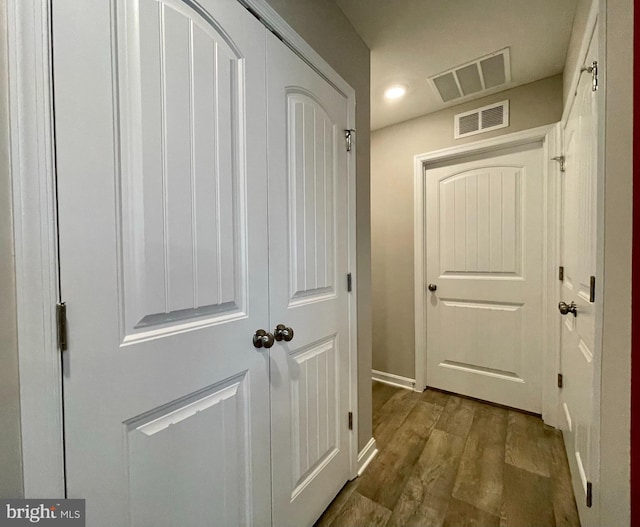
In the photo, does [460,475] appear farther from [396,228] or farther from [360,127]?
[360,127]

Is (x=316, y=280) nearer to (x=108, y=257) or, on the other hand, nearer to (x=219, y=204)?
(x=219, y=204)

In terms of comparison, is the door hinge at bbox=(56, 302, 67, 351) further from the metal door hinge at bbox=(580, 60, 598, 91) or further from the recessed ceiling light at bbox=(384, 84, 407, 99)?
the recessed ceiling light at bbox=(384, 84, 407, 99)

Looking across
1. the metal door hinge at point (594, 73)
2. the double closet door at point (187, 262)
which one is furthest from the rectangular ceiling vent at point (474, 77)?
the double closet door at point (187, 262)

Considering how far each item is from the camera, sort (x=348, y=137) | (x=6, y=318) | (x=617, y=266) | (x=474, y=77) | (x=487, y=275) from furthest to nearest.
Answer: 1. (x=487, y=275)
2. (x=474, y=77)
3. (x=348, y=137)
4. (x=617, y=266)
5. (x=6, y=318)

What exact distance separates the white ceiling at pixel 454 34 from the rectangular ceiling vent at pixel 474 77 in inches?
1.8

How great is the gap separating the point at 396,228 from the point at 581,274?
56.1 inches

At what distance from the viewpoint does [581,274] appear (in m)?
1.20

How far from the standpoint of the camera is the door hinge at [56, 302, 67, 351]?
52cm

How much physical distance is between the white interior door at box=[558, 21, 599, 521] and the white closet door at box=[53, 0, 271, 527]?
121 centimetres

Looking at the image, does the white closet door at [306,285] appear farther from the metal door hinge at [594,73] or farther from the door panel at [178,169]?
the metal door hinge at [594,73]

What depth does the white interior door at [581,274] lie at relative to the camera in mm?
999

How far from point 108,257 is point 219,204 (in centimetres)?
32

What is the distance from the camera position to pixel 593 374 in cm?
94

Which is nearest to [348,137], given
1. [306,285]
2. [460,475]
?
[306,285]
